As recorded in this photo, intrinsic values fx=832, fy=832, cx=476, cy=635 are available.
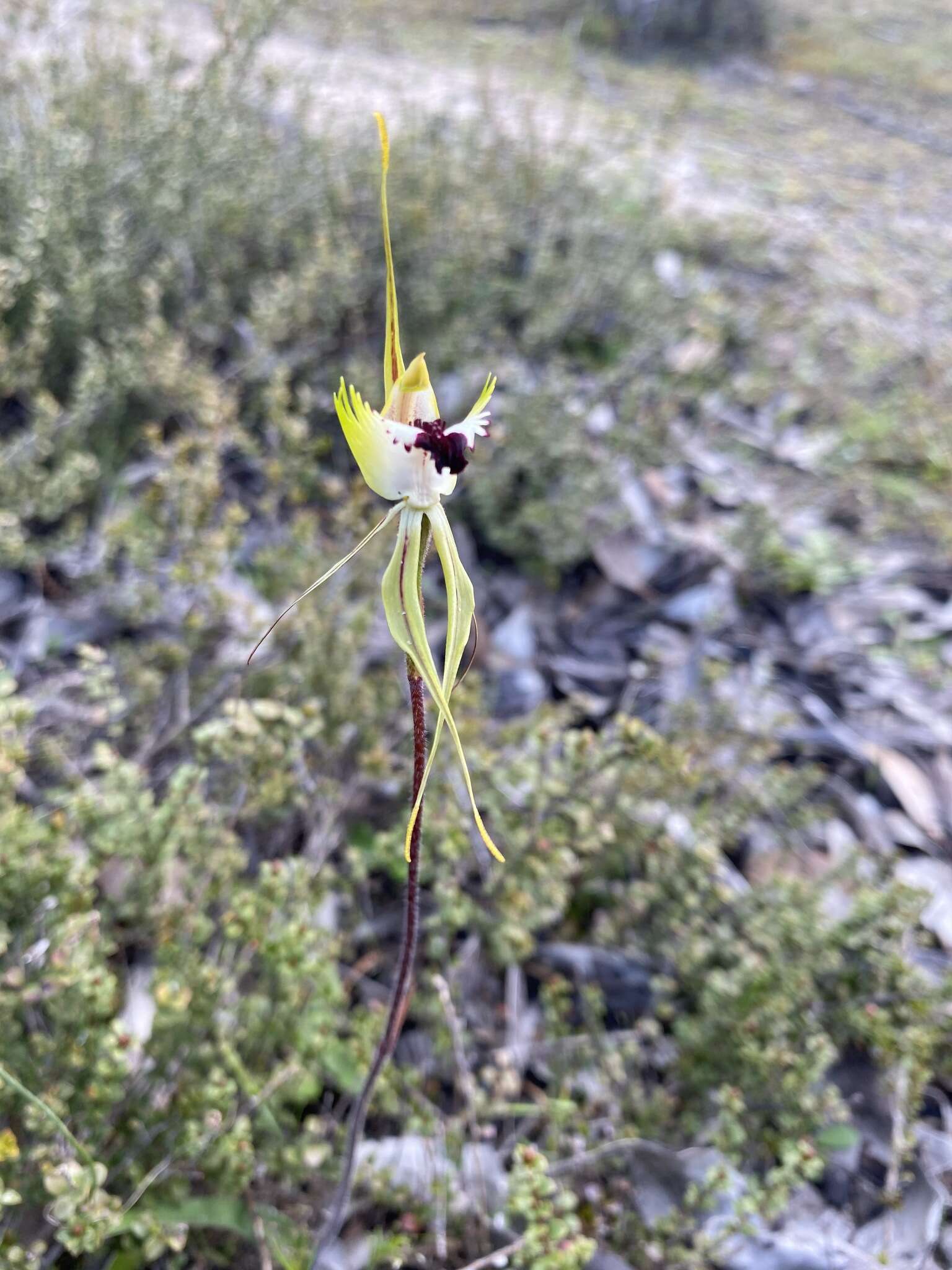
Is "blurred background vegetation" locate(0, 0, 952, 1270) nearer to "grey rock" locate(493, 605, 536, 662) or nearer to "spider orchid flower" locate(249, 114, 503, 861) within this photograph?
"grey rock" locate(493, 605, 536, 662)

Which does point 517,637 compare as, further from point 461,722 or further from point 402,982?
point 402,982

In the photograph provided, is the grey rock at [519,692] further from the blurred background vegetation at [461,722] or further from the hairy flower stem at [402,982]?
the hairy flower stem at [402,982]

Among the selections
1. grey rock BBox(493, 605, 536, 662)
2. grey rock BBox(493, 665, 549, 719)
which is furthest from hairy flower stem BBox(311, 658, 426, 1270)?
grey rock BBox(493, 605, 536, 662)

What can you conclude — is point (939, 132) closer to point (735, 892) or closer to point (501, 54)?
point (501, 54)

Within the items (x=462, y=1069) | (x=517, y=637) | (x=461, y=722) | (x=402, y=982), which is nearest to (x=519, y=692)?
(x=517, y=637)

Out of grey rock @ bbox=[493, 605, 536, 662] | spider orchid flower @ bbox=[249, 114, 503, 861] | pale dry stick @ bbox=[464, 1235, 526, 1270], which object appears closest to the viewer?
spider orchid flower @ bbox=[249, 114, 503, 861]

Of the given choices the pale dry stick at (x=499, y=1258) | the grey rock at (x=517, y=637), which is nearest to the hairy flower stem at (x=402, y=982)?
the pale dry stick at (x=499, y=1258)
